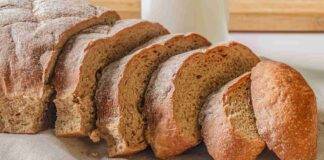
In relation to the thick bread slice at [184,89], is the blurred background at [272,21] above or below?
below

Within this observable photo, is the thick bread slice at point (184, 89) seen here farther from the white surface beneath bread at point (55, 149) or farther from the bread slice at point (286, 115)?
the bread slice at point (286, 115)

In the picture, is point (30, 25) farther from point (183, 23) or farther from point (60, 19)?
point (183, 23)

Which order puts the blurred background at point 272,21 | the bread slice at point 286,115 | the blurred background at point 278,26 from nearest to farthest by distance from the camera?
the bread slice at point 286,115 < the blurred background at point 278,26 < the blurred background at point 272,21

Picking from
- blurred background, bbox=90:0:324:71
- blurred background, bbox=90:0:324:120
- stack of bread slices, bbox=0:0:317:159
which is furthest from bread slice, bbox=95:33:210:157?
blurred background, bbox=90:0:324:71

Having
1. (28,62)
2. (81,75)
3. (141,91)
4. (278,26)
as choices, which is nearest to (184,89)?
(141,91)

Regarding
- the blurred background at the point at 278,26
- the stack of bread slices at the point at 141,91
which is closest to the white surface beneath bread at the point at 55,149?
the stack of bread slices at the point at 141,91

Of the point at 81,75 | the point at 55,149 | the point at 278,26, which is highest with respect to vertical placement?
the point at 81,75

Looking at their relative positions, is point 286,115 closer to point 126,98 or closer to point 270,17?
point 126,98
